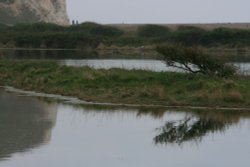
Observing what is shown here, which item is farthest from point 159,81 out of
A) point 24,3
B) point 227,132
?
point 24,3

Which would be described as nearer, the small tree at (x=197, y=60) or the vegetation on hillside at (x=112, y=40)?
the small tree at (x=197, y=60)

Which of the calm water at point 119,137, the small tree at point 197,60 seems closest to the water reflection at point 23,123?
the calm water at point 119,137

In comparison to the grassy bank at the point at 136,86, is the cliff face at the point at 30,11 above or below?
above

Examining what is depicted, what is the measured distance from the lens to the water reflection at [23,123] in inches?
544

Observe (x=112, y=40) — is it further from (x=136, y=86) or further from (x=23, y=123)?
(x=23, y=123)

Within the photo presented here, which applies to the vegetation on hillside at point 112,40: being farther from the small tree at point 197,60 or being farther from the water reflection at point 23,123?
the water reflection at point 23,123

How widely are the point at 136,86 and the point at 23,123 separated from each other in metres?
8.02

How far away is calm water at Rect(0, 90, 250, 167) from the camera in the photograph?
1252 centimetres

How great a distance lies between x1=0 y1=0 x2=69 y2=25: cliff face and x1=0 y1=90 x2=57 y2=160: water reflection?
104546 millimetres

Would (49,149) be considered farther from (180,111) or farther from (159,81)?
(159,81)

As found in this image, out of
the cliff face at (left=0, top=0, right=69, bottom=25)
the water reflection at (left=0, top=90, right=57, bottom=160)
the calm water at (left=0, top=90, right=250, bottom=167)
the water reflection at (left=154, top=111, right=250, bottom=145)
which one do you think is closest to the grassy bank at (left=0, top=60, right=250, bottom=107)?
the calm water at (left=0, top=90, right=250, bottom=167)

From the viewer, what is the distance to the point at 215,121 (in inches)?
722

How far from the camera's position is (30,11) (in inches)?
5133

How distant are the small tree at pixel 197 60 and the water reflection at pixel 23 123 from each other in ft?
20.3
